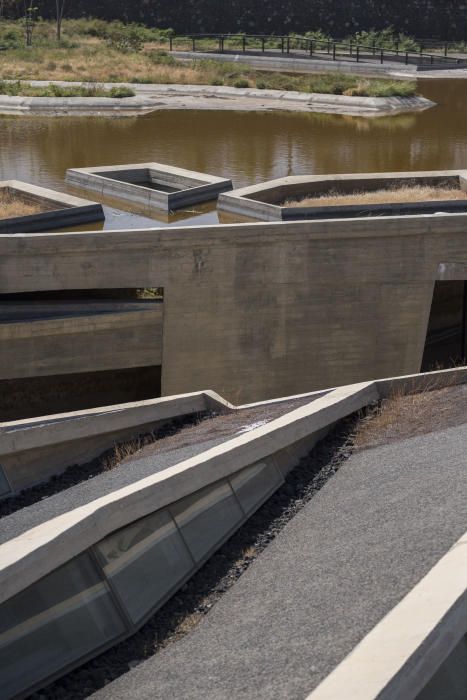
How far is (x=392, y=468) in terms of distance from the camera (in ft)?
37.3

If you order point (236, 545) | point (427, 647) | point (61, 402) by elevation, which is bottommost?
point (61, 402)

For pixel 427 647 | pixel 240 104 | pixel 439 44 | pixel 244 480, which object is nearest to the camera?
pixel 427 647

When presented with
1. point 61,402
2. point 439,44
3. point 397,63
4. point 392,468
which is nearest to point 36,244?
point 61,402

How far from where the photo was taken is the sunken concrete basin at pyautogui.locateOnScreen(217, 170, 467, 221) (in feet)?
67.1

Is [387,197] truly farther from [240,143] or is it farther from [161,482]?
[161,482]

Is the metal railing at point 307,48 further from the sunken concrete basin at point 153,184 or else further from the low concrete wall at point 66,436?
the low concrete wall at point 66,436

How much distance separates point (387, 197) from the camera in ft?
71.2

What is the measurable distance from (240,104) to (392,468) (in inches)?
954

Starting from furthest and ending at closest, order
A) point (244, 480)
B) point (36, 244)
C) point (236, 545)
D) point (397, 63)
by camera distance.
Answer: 1. point (397, 63)
2. point (36, 244)
3. point (244, 480)
4. point (236, 545)

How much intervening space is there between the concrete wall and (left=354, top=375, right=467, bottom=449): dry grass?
5779 mm

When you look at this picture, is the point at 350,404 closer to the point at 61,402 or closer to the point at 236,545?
the point at 236,545

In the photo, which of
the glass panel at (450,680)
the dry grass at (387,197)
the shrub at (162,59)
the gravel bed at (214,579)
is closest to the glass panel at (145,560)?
the gravel bed at (214,579)

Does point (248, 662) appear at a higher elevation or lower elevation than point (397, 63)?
lower

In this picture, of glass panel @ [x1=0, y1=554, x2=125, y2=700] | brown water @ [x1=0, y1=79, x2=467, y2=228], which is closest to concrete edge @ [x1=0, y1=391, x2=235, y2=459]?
glass panel @ [x1=0, y1=554, x2=125, y2=700]
